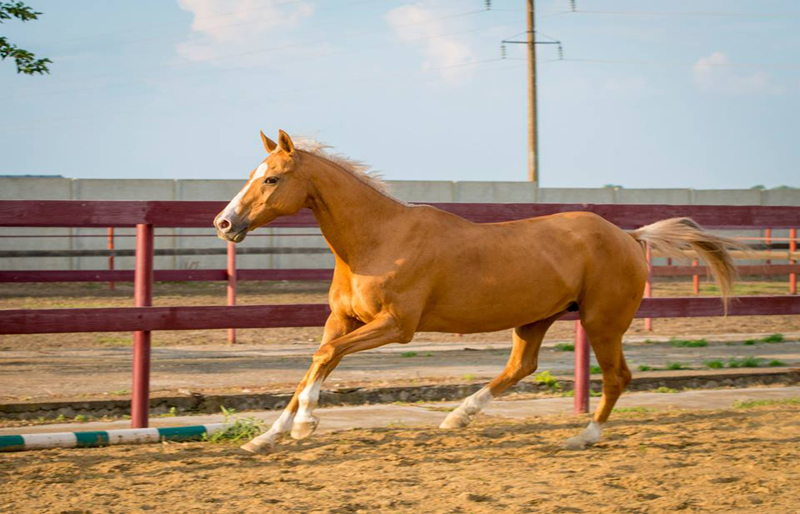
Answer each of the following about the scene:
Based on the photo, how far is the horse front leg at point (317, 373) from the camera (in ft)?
16.1

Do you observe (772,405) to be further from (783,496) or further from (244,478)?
(244,478)

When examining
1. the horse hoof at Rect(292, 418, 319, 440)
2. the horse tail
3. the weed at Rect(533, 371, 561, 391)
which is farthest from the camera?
the weed at Rect(533, 371, 561, 391)

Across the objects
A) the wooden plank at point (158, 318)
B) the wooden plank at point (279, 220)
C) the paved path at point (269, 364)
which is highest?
the wooden plank at point (279, 220)

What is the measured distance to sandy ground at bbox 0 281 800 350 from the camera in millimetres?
11539

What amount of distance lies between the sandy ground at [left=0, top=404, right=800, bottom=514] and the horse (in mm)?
281

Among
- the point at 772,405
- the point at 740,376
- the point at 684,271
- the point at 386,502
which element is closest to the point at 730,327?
the point at 684,271

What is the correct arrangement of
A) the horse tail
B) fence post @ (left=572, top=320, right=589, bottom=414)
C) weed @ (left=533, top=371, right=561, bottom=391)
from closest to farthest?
1. the horse tail
2. fence post @ (left=572, top=320, right=589, bottom=414)
3. weed @ (left=533, top=371, right=561, bottom=391)

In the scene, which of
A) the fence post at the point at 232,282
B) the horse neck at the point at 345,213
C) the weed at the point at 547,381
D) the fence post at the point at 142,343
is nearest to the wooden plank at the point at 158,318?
the fence post at the point at 142,343

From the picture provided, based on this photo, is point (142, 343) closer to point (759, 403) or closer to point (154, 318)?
point (154, 318)

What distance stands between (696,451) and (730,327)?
8910 millimetres

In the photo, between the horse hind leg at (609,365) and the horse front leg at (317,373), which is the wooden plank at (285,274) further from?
the horse front leg at (317,373)

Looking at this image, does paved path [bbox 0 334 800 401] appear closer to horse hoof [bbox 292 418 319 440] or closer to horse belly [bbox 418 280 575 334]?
horse belly [bbox 418 280 575 334]

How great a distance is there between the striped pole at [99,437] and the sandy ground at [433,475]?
6 cm

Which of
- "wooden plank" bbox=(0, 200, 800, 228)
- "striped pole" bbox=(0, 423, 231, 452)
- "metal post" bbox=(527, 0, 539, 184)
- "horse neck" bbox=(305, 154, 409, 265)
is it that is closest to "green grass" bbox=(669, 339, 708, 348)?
"wooden plank" bbox=(0, 200, 800, 228)
